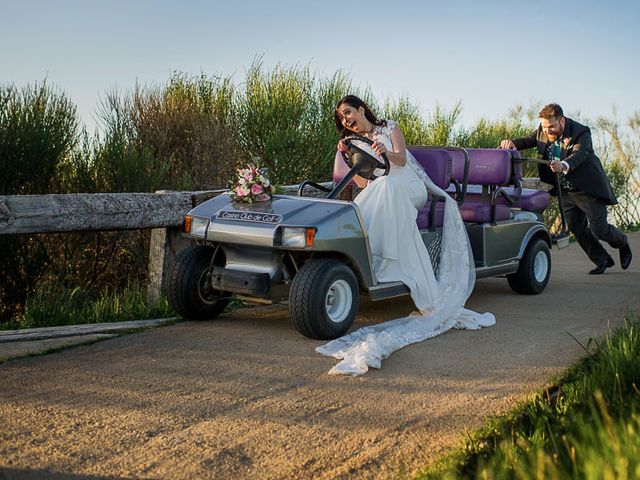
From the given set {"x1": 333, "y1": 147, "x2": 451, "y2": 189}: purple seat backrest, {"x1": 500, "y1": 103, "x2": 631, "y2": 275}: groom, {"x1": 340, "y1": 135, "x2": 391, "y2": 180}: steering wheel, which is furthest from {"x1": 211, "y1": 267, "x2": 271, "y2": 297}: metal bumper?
{"x1": 500, "y1": 103, "x2": 631, "y2": 275}: groom

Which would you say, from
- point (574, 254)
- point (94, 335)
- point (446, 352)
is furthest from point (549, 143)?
point (94, 335)

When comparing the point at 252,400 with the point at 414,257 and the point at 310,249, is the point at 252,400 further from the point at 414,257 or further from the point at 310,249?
the point at 414,257

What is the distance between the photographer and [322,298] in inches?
213

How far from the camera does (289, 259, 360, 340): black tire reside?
17.7 ft

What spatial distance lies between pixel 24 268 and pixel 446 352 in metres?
5.80

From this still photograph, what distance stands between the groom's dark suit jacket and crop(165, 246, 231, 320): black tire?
405 cm

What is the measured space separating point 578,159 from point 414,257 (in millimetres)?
3098

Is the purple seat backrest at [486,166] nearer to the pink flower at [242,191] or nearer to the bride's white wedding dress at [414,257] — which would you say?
the bride's white wedding dress at [414,257]

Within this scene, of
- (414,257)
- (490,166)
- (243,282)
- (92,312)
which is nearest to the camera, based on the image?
(243,282)

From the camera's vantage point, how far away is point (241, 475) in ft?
10.8

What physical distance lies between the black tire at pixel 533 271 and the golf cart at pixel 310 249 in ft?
0.82

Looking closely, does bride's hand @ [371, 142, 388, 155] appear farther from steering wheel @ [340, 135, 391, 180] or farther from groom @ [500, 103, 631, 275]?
groom @ [500, 103, 631, 275]

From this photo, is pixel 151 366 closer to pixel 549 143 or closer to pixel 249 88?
pixel 549 143

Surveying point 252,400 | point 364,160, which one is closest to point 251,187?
point 364,160
